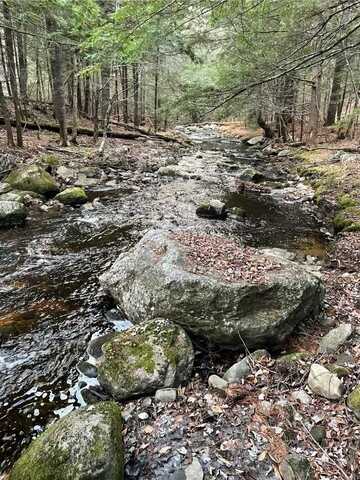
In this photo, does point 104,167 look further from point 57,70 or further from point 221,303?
point 221,303

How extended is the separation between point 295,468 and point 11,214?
803 centimetres

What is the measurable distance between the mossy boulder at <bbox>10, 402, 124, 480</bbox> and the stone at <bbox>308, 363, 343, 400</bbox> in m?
1.96

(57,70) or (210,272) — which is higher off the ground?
(57,70)

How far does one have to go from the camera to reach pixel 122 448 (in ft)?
9.98

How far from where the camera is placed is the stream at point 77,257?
3982 millimetres

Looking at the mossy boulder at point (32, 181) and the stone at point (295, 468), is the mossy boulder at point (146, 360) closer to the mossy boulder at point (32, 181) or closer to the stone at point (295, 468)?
the stone at point (295, 468)

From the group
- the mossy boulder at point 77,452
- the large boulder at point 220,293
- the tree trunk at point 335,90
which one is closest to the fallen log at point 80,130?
the tree trunk at point 335,90

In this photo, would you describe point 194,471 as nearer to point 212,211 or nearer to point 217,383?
point 217,383

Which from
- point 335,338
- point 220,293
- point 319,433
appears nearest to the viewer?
point 319,433

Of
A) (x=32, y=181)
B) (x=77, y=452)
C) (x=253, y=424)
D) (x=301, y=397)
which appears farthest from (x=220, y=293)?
(x=32, y=181)

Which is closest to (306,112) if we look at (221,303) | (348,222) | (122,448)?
(348,222)

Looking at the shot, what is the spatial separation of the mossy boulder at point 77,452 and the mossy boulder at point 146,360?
753 millimetres

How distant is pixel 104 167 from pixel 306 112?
13644 mm

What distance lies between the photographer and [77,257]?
7.27m
